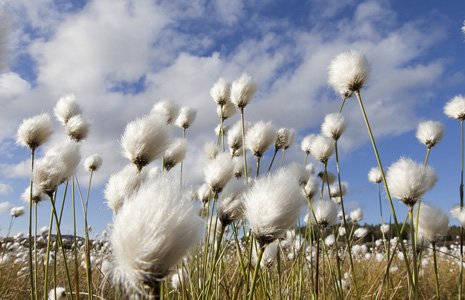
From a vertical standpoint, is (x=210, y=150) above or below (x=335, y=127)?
above

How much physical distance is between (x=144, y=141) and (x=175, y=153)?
1.11m

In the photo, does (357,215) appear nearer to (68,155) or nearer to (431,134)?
(431,134)

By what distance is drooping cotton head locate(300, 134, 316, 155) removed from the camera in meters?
4.84

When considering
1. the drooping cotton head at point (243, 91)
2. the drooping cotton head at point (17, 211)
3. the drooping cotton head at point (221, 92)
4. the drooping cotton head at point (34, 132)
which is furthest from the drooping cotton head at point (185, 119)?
the drooping cotton head at point (17, 211)

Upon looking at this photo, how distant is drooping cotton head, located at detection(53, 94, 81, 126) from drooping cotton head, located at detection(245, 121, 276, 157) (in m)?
1.71

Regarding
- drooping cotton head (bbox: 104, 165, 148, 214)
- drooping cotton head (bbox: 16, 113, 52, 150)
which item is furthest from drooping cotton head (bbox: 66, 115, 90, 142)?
drooping cotton head (bbox: 104, 165, 148, 214)

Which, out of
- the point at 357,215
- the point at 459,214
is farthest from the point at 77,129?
the point at 357,215

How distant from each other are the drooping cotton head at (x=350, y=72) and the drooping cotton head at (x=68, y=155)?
5.94 ft

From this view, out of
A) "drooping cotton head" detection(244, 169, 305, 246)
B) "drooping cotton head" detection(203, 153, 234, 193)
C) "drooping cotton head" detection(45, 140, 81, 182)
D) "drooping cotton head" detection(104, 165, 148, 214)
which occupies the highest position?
"drooping cotton head" detection(45, 140, 81, 182)

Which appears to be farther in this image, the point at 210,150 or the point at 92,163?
the point at 210,150

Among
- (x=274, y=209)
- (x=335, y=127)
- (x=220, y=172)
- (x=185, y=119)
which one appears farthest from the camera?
(x=185, y=119)

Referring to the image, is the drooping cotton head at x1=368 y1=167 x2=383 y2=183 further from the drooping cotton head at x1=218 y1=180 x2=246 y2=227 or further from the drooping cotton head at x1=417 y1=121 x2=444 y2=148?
the drooping cotton head at x1=218 y1=180 x2=246 y2=227

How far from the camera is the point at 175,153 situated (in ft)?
10.5

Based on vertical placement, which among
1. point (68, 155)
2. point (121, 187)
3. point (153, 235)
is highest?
point (68, 155)
